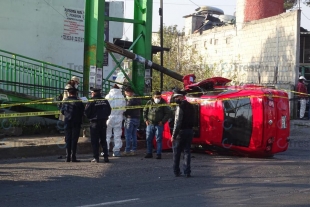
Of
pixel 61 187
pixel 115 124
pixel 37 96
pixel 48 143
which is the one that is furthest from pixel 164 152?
pixel 61 187

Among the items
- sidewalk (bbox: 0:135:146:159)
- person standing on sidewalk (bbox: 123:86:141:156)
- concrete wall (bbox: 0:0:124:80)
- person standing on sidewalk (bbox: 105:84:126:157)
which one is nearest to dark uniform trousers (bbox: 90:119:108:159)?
person standing on sidewalk (bbox: 105:84:126:157)

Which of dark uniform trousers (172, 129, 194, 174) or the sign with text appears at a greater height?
the sign with text

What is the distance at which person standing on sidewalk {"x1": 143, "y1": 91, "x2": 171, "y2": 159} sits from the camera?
46.1ft

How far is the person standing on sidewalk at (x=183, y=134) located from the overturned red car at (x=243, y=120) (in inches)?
104

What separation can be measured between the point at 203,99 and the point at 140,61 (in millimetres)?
3728

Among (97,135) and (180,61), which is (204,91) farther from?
(180,61)

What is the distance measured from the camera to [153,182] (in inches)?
418

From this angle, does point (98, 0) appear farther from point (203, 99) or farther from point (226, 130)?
point (226, 130)

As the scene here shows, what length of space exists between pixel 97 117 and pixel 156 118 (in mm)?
1616

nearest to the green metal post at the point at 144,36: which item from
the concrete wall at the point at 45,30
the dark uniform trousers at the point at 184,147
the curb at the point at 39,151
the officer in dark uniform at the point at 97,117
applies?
the curb at the point at 39,151

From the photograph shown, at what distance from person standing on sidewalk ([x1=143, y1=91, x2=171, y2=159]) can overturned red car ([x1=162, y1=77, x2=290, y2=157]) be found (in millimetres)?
831

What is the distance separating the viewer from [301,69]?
88.3 ft

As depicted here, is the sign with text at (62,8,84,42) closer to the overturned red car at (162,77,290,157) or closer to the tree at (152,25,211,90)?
the tree at (152,25,211,90)

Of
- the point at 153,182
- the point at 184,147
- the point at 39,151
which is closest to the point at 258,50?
the point at 39,151
